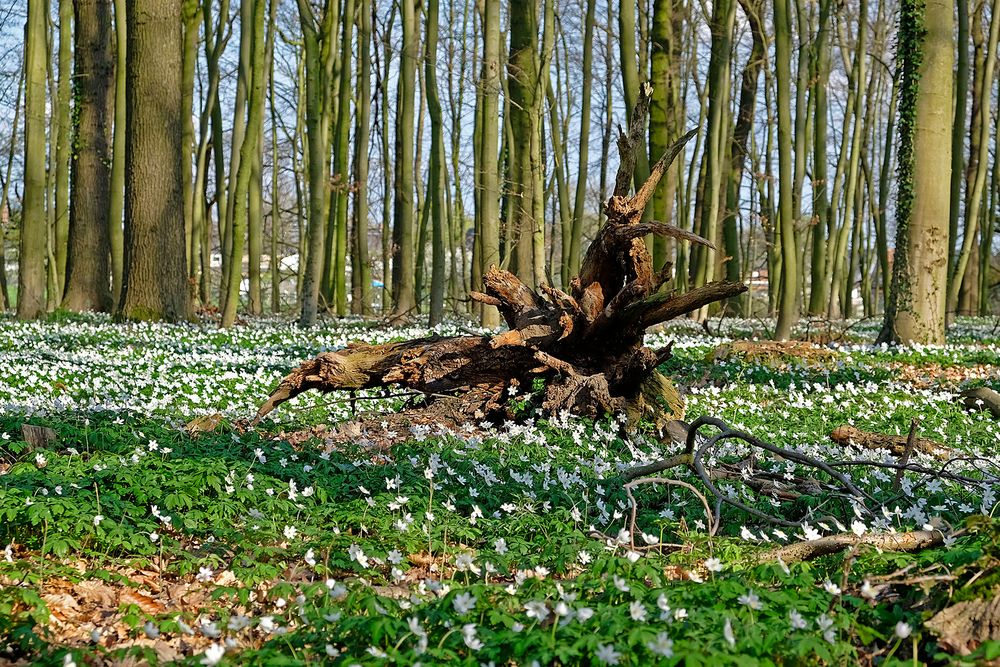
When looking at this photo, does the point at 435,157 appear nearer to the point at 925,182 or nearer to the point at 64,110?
the point at 64,110

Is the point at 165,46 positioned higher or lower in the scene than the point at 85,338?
higher

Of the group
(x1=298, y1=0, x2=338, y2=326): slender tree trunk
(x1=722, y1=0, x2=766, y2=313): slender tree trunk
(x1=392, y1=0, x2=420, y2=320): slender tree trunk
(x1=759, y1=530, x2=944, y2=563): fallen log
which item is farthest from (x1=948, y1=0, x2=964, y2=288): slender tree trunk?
(x1=759, y1=530, x2=944, y2=563): fallen log

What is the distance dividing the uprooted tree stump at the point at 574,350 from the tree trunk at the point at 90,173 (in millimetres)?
13445

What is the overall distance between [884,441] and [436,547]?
4.48 meters

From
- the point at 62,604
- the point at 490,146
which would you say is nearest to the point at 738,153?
the point at 490,146

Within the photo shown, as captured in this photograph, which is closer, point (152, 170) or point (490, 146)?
point (490, 146)

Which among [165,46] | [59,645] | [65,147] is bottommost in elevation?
[59,645]

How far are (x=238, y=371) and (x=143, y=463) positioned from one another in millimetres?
5272

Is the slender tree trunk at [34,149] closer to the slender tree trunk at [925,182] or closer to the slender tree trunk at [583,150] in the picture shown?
the slender tree trunk at [583,150]

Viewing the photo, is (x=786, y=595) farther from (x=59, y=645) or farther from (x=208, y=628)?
(x=59, y=645)

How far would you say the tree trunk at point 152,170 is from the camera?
1470cm

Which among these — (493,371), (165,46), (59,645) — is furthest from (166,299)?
(59,645)

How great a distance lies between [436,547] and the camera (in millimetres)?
4020

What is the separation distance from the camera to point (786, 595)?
2842mm
